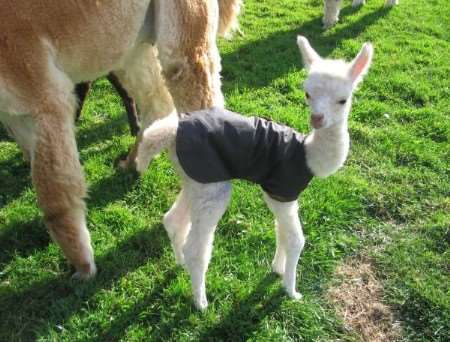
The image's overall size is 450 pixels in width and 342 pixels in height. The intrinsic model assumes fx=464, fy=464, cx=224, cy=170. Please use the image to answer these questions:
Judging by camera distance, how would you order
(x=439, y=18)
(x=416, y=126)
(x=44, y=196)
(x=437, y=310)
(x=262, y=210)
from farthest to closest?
(x=439, y=18) < (x=416, y=126) < (x=262, y=210) < (x=437, y=310) < (x=44, y=196)

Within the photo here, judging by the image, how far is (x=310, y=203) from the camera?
11.6 ft

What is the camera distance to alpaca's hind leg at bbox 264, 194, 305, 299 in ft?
8.43

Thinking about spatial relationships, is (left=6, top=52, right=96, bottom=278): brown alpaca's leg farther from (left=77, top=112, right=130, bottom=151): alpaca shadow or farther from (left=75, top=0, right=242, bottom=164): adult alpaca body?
(left=77, top=112, right=130, bottom=151): alpaca shadow

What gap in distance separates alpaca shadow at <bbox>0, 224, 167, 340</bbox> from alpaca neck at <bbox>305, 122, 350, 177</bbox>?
1.34m

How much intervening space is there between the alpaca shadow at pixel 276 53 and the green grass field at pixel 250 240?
13 centimetres

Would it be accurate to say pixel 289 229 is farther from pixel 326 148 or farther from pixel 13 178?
pixel 13 178

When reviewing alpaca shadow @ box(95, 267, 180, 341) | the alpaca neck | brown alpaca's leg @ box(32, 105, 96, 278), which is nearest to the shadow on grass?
brown alpaca's leg @ box(32, 105, 96, 278)

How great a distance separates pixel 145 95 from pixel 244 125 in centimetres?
157

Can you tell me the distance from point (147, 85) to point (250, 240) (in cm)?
144

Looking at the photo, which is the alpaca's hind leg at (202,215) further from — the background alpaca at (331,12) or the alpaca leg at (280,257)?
the background alpaca at (331,12)

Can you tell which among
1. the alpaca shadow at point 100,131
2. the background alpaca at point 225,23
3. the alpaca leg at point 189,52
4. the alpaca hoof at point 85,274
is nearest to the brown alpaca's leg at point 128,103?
the background alpaca at point 225,23

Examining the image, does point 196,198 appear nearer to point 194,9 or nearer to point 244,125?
point 244,125

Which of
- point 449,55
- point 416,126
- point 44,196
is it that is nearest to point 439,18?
point 449,55

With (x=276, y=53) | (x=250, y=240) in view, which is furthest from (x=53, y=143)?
(x=276, y=53)
